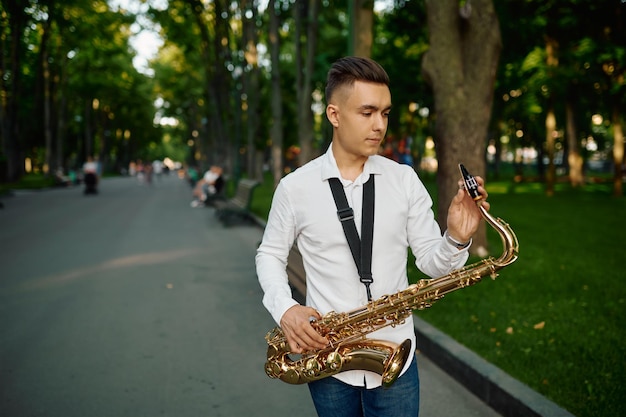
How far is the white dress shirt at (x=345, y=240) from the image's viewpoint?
2156 mm

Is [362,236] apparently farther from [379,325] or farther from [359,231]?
[379,325]

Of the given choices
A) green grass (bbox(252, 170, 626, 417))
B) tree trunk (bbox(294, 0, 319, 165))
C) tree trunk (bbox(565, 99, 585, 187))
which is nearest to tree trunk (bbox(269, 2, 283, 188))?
tree trunk (bbox(294, 0, 319, 165))

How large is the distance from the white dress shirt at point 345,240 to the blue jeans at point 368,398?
0.06 m

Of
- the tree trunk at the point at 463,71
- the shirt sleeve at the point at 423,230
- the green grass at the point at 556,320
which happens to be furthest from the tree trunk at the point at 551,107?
the shirt sleeve at the point at 423,230

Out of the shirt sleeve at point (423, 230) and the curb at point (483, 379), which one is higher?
the shirt sleeve at point (423, 230)

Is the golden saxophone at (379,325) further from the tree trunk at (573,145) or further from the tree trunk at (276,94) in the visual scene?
the tree trunk at (573,145)

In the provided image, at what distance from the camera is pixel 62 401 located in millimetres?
4254

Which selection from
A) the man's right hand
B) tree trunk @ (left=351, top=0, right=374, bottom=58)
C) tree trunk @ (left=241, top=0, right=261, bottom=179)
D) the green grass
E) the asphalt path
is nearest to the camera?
the man's right hand

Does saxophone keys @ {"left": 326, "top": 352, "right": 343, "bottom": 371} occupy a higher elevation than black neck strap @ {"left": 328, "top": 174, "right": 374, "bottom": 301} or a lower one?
lower

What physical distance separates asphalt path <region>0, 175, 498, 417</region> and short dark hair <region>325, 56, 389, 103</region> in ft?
9.27

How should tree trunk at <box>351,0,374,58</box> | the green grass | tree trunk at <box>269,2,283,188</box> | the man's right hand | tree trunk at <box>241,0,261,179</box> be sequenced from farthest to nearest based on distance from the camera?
1. tree trunk at <box>241,0,261,179</box>
2. tree trunk at <box>269,2,283,188</box>
3. tree trunk at <box>351,0,374,58</box>
4. the green grass
5. the man's right hand

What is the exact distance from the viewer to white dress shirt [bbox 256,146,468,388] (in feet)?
7.07

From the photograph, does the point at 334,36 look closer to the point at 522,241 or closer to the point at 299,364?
the point at 522,241

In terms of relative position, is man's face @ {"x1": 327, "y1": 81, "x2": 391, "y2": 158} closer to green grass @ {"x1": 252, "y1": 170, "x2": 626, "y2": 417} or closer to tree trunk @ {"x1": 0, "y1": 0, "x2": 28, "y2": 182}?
green grass @ {"x1": 252, "y1": 170, "x2": 626, "y2": 417}
